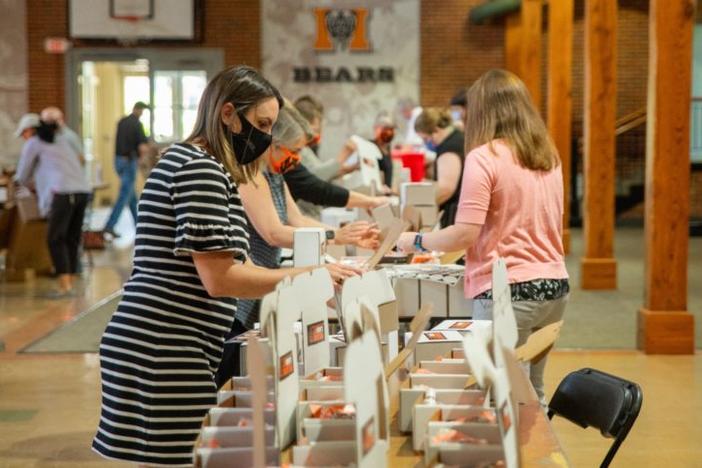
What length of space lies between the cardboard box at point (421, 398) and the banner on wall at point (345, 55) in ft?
47.7

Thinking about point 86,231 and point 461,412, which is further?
point 86,231

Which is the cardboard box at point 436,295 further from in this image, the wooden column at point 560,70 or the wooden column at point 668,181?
the wooden column at point 560,70

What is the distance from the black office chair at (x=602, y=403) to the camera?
313 cm

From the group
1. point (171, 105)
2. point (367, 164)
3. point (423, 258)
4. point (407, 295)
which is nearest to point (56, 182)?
point (367, 164)

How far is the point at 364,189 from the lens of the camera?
6891mm

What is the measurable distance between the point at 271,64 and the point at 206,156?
14478 mm

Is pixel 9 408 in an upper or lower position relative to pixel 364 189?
lower

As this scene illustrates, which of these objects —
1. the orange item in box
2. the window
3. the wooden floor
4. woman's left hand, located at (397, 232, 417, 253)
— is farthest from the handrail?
woman's left hand, located at (397, 232, 417, 253)

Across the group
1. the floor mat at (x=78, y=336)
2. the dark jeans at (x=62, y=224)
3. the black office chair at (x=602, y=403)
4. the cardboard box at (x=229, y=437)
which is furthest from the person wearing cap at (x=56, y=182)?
the cardboard box at (x=229, y=437)

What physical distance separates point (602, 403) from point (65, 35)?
14.8m

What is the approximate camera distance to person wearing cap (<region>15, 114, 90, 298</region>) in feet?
32.3

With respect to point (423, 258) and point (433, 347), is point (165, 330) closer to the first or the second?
point (433, 347)

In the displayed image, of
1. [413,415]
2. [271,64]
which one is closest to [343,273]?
[413,415]

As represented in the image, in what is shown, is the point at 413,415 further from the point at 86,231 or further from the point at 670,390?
the point at 86,231
